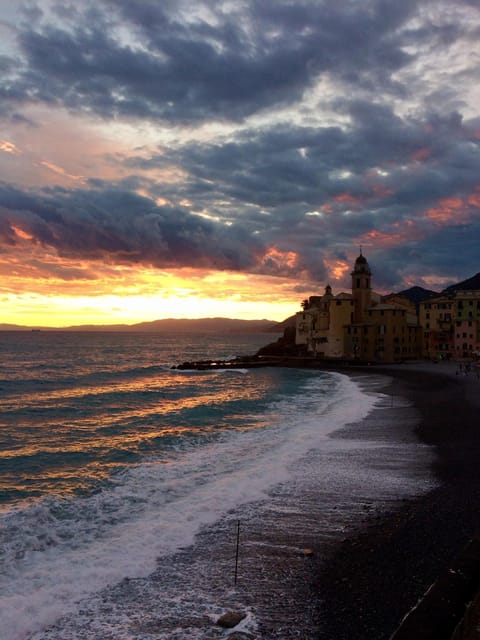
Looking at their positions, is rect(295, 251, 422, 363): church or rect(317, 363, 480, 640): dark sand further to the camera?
rect(295, 251, 422, 363): church

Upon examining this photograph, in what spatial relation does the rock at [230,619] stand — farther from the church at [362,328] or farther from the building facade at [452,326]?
the building facade at [452,326]

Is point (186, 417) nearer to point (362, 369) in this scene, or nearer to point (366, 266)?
point (362, 369)

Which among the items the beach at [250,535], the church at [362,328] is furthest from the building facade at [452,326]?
the beach at [250,535]

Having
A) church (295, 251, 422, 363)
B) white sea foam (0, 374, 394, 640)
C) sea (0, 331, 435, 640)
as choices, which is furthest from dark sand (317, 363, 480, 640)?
church (295, 251, 422, 363)

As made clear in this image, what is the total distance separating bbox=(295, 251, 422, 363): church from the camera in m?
99.2

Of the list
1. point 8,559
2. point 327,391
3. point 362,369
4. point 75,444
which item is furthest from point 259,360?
point 8,559

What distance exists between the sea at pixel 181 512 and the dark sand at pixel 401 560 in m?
0.51

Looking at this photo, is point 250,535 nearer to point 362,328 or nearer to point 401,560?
point 401,560

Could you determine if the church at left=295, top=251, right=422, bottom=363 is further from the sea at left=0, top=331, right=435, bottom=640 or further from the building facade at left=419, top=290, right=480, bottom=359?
the sea at left=0, top=331, right=435, bottom=640

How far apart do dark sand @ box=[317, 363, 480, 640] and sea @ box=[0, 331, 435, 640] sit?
20.2 inches

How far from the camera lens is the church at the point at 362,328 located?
326ft

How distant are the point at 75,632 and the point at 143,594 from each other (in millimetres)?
1551

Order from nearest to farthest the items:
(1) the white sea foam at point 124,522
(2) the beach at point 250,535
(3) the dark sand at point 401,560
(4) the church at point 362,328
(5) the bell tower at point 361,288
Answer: (3) the dark sand at point 401,560 → (2) the beach at point 250,535 → (1) the white sea foam at point 124,522 → (4) the church at point 362,328 → (5) the bell tower at point 361,288

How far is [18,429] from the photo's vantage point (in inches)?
1194
